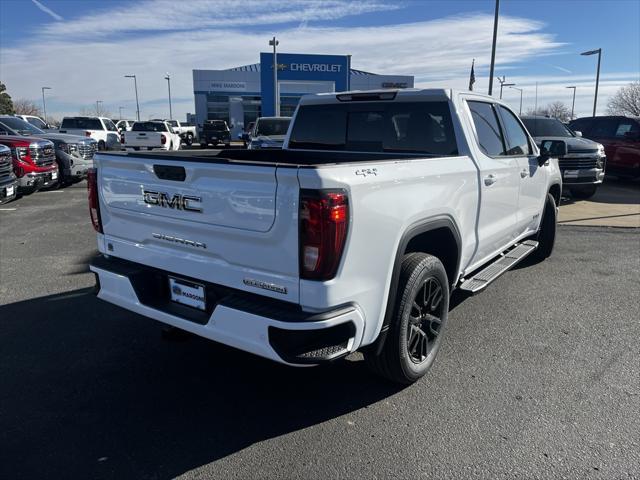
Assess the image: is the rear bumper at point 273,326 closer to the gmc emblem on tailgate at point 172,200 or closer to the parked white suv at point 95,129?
the gmc emblem on tailgate at point 172,200

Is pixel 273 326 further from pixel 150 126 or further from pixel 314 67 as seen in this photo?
pixel 314 67

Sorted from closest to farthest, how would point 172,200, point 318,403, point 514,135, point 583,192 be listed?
1. point 172,200
2. point 318,403
3. point 514,135
4. point 583,192

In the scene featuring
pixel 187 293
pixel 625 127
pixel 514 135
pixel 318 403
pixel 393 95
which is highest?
pixel 393 95

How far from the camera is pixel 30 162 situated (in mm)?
10664

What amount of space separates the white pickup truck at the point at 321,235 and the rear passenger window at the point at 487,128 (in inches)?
1.1

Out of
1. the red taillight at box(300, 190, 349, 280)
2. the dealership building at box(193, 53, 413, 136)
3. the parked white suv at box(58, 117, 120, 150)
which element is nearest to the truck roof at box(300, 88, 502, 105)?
the red taillight at box(300, 190, 349, 280)

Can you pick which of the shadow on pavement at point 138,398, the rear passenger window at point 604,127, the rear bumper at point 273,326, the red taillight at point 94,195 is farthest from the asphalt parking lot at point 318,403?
the rear passenger window at point 604,127

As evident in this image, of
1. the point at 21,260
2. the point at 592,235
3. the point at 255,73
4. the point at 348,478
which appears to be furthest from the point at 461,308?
the point at 255,73

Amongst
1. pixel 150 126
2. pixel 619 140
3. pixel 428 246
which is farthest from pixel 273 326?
pixel 150 126

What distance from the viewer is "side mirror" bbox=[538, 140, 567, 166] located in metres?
5.50

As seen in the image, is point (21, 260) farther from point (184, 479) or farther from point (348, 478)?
point (348, 478)

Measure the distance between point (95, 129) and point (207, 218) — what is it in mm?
20719

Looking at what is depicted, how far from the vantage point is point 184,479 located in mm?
2553

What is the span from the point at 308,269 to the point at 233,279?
19.8 inches
